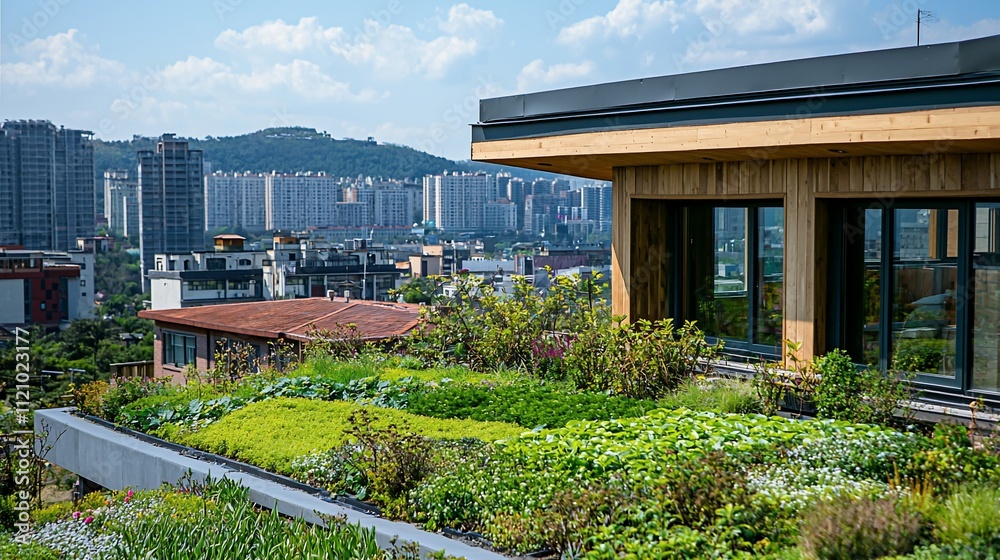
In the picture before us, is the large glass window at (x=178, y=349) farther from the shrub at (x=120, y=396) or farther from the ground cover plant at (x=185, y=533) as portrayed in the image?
the ground cover plant at (x=185, y=533)

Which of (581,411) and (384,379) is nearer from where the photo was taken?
(581,411)

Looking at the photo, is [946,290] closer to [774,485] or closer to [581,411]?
[581,411]

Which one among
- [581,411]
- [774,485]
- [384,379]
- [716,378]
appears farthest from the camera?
[384,379]

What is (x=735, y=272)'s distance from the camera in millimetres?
10148

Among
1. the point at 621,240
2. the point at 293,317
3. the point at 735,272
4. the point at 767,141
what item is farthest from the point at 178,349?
the point at 767,141

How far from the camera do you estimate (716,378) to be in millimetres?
8805

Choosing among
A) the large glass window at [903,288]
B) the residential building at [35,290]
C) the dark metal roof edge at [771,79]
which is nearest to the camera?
the dark metal roof edge at [771,79]

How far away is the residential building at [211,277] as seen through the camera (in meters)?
69.4

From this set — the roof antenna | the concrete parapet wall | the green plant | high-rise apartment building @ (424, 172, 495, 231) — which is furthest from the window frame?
high-rise apartment building @ (424, 172, 495, 231)

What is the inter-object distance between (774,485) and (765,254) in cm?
502

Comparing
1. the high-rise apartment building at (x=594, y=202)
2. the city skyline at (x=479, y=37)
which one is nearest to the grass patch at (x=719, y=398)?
the city skyline at (x=479, y=37)

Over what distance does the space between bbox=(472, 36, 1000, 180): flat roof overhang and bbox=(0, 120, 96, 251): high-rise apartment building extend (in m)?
75.9

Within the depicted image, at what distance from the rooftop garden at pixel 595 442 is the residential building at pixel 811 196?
36.7 inches

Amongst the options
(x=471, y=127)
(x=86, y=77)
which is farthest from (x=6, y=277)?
(x=471, y=127)
